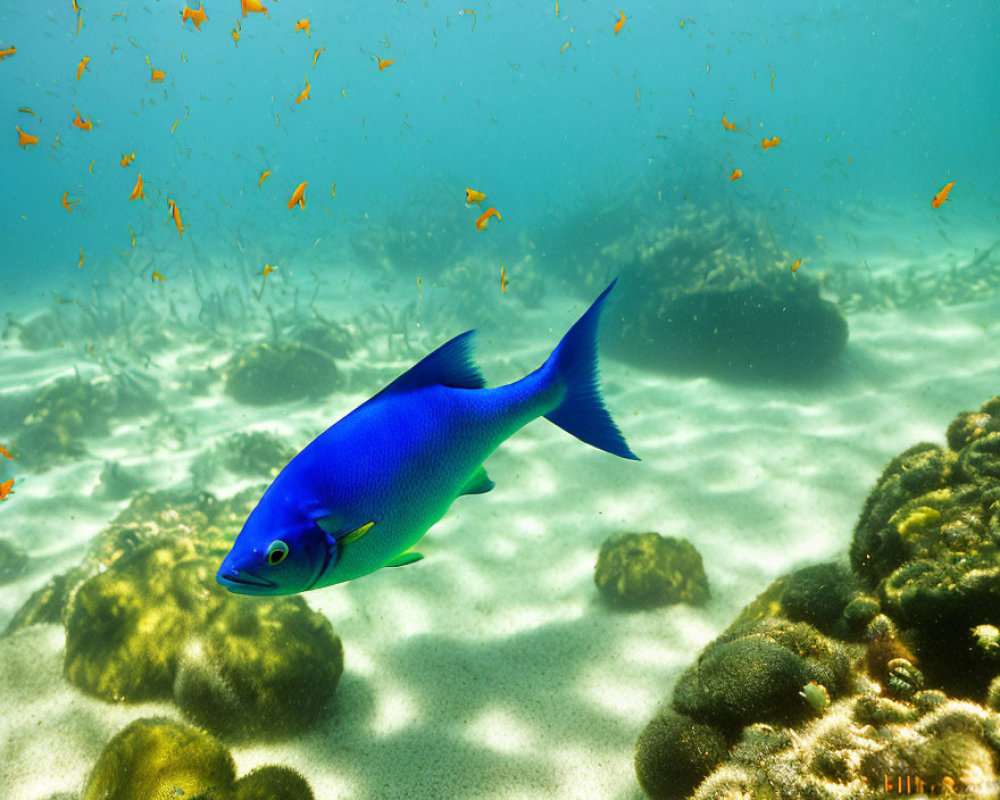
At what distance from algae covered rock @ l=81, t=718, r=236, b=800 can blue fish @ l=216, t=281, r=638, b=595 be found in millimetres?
1526

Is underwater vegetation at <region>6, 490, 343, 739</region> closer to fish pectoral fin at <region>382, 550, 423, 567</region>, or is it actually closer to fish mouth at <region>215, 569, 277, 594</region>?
fish pectoral fin at <region>382, 550, 423, 567</region>

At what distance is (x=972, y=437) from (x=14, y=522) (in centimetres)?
981

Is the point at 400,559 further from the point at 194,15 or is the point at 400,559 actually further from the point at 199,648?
the point at 194,15

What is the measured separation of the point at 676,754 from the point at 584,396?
1545 mm

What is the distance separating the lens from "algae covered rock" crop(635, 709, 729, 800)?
1.88 m

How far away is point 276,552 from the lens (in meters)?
1.00

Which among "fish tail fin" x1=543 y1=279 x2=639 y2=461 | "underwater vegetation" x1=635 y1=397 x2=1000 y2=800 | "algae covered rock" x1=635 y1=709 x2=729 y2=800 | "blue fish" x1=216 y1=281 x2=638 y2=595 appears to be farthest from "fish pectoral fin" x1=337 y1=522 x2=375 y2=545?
"algae covered rock" x1=635 y1=709 x2=729 y2=800

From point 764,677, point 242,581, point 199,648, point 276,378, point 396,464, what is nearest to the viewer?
point 242,581

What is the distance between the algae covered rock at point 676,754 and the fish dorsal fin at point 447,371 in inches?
65.1

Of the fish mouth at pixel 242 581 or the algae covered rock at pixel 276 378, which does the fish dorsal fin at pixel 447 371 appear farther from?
the algae covered rock at pixel 276 378

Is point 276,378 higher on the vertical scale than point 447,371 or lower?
lower

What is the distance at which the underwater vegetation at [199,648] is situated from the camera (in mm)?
2617

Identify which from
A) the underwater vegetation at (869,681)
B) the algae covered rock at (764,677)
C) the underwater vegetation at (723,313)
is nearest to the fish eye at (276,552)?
the underwater vegetation at (869,681)

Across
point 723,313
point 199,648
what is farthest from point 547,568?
point 723,313
